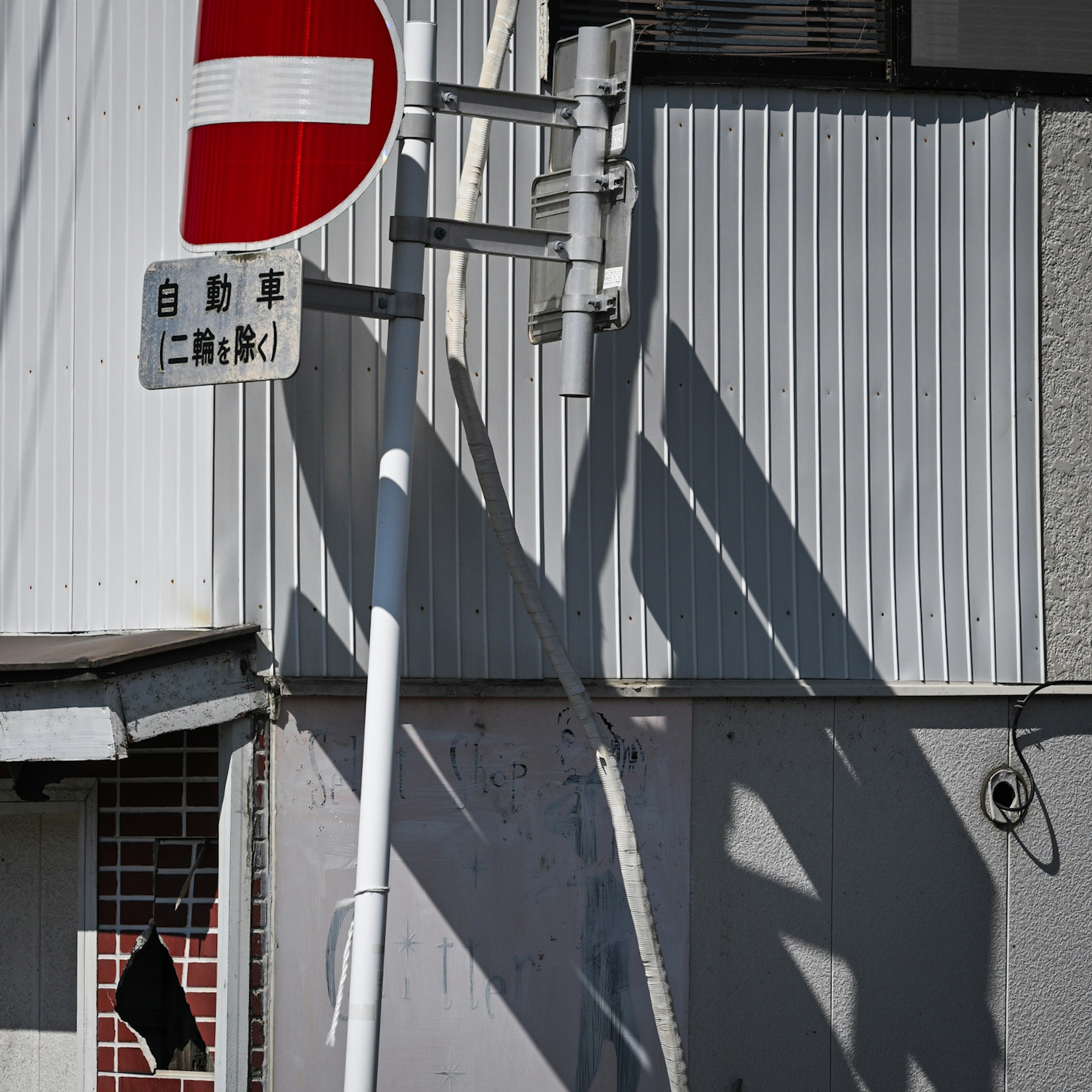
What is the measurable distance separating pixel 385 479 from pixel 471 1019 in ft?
7.91

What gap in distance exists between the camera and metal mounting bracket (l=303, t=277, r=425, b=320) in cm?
339

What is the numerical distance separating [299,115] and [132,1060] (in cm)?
375

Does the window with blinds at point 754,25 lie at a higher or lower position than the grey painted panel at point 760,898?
higher

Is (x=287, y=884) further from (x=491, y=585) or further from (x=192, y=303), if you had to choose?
(x=192, y=303)

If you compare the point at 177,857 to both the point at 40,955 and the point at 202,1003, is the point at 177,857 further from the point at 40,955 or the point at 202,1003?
the point at 40,955

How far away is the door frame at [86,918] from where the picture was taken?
15.1 ft

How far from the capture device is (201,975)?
4496 mm

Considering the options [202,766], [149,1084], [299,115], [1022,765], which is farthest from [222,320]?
[1022,765]

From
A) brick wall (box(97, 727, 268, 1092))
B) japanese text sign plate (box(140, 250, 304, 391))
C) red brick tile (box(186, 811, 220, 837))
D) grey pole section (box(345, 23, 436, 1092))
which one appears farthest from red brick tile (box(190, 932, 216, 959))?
japanese text sign plate (box(140, 250, 304, 391))

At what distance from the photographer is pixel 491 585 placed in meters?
4.66

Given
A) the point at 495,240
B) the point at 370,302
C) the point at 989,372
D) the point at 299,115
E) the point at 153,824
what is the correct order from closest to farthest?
the point at 299,115 < the point at 370,302 < the point at 495,240 < the point at 153,824 < the point at 989,372

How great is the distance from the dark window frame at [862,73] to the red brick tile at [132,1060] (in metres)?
4.57

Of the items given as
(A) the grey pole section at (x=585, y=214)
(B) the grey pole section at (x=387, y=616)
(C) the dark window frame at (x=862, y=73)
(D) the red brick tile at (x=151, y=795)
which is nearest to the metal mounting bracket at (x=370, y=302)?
(B) the grey pole section at (x=387, y=616)

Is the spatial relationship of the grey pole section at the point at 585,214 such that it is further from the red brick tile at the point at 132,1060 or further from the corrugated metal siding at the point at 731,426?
the red brick tile at the point at 132,1060
